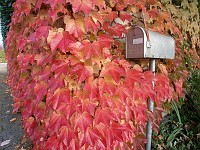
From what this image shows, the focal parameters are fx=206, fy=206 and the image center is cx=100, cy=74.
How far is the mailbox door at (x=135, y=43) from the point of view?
4.88ft

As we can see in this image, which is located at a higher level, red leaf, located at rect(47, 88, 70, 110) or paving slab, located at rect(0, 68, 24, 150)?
red leaf, located at rect(47, 88, 70, 110)

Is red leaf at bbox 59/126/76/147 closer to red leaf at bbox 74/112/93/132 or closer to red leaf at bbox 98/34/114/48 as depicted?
red leaf at bbox 74/112/93/132

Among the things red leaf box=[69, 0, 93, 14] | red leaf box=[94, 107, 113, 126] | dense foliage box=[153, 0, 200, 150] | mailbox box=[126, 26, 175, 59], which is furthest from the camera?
dense foliage box=[153, 0, 200, 150]

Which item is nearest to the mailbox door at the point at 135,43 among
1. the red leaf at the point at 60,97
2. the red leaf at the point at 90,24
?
the red leaf at the point at 90,24

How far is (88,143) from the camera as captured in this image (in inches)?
52.0

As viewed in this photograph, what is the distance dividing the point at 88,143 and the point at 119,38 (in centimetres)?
83

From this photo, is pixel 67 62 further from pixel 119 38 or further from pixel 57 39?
pixel 119 38

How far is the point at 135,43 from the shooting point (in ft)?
5.01

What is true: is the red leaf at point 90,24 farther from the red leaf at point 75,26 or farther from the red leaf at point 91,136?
the red leaf at point 91,136

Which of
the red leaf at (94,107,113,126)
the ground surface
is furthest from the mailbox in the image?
the ground surface

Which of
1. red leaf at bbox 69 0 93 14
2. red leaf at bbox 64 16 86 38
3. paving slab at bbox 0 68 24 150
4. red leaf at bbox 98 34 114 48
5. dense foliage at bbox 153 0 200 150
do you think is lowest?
paving slab at bbox 0 68 24 150

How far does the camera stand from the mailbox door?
1.49m

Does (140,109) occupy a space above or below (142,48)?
below

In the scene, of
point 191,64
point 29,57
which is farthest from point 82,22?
point 191,64
